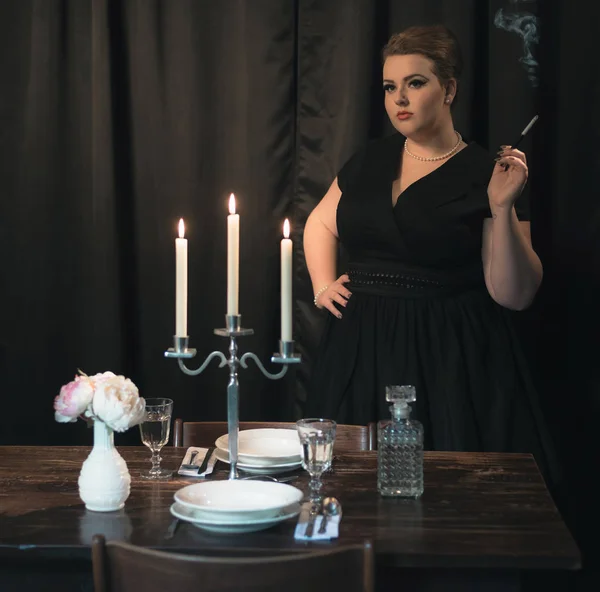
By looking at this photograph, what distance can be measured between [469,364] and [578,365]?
531mm

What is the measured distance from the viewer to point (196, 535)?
1.37 metres

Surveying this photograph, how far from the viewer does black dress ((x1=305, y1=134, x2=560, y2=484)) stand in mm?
2287

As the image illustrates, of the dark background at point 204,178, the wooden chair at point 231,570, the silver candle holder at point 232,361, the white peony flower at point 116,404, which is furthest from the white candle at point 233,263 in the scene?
the dark background at point 204,178

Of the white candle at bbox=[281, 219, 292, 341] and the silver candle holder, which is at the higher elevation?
the white candle at bbox=[281, 219, 292, 341]

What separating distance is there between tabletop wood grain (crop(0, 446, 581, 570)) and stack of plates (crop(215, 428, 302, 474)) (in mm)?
33

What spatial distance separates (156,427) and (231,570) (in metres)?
0.56

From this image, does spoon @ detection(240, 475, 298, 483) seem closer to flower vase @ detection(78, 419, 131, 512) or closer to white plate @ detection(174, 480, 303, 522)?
white plate @ detection(174, 480, 303, 522)

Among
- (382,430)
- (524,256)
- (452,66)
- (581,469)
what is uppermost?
(452,66)

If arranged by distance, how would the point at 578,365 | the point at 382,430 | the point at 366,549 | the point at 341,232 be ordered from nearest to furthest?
the point at 366,549 < the point at 382,430 < the point at 341,232 < the point at 578,365

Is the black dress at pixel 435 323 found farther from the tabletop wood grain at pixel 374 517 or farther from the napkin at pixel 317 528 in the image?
the napkin at pixel 317 528

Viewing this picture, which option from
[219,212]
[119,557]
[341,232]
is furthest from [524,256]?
[119,557]

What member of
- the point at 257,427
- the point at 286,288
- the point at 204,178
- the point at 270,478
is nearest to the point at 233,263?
the point at 286,288

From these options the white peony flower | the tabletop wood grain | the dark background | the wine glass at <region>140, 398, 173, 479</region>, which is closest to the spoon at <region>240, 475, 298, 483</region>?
the tabletop wood grain

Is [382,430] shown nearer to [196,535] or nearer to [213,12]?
[196,535]
